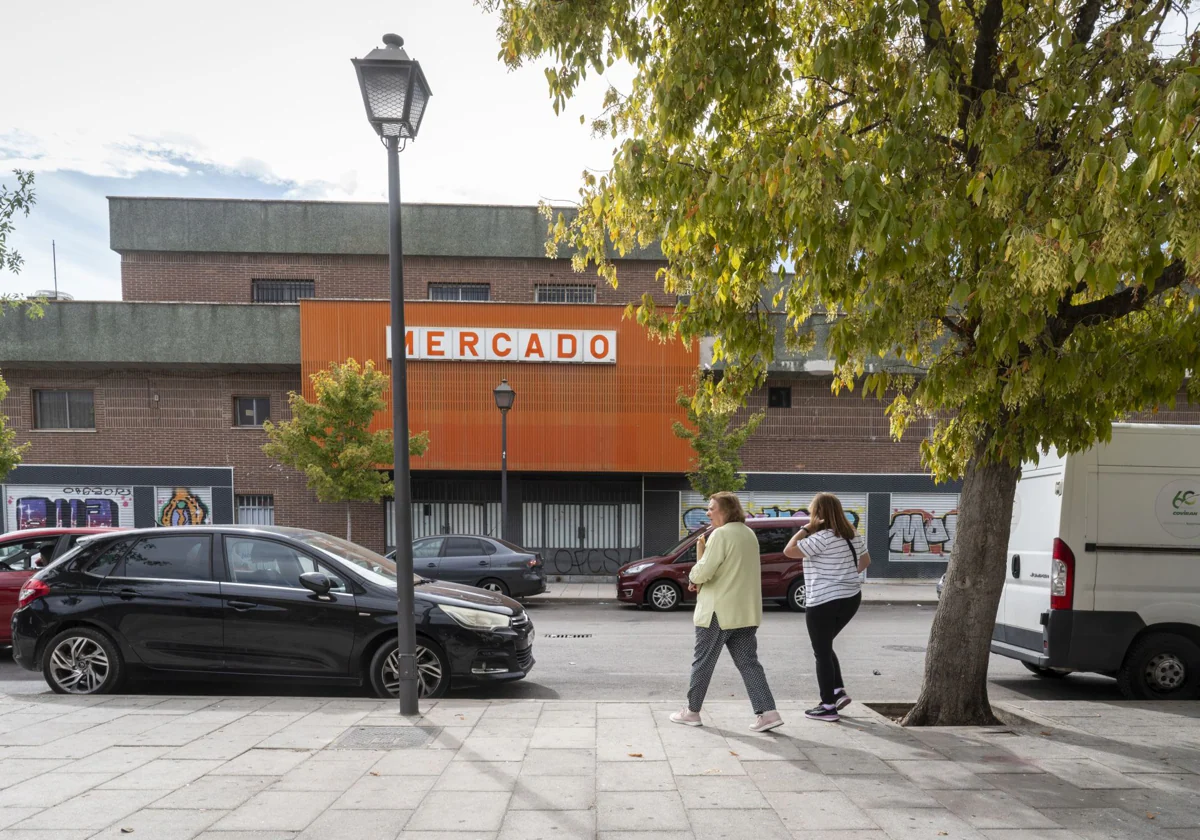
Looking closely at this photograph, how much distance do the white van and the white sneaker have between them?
10.4ft

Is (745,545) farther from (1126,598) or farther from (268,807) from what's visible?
(1126,598)

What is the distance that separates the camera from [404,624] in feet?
21.4

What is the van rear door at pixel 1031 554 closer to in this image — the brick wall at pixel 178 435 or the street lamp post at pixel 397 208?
the street lamp post at pixel 397 208

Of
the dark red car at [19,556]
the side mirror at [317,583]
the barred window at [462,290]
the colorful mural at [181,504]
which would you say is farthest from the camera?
the barred window at [462,290]

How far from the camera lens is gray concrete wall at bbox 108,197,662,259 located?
23.0 meters

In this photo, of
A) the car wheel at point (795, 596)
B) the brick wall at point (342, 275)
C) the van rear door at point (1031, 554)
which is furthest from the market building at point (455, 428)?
the van rear door at point (1031, 554)

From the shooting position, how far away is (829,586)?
6.38 m

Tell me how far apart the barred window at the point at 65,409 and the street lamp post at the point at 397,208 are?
61.3 ft

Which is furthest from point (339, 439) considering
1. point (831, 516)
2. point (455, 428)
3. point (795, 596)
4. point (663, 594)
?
point (831, 516)

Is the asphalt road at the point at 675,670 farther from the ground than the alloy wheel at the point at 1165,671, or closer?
closer

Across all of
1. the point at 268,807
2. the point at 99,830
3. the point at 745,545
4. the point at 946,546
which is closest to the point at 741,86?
the point at 745,545

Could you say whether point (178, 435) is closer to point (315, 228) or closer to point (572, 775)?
point (315, 228)

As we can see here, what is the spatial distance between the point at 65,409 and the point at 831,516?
21.6m

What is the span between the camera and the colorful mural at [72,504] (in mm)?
20844
